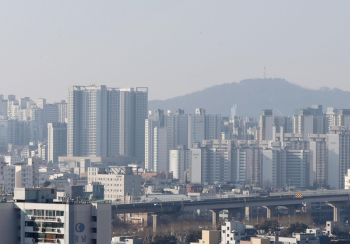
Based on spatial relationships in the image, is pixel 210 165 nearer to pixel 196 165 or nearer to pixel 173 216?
pixel 196 165

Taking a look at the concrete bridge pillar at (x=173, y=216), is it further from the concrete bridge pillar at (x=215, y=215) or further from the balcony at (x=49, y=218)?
the balcony at (x=49, y=218)

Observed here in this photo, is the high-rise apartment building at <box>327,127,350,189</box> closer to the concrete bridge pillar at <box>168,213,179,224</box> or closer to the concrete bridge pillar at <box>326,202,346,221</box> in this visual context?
the concrete bridge pillar at <box>326,202,346,221</box>

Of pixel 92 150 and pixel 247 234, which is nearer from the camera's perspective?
pixel 247 234

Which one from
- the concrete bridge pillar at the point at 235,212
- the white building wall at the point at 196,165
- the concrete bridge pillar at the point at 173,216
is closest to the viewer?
the concrete bridge pillar at the point at 173,216

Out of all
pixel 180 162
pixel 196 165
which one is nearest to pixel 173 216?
pixel 196 165

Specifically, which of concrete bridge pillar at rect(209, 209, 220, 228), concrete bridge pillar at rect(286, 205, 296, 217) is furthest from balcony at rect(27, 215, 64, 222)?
concrete bridge pillar at rect(286, 205, 296, 217)

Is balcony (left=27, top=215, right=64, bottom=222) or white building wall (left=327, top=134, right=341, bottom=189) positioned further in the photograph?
white building wall (left=327, top=134, right=341, bottom=189)

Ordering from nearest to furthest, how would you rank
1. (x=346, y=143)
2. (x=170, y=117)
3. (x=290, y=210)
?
1. (x=290, y=210)
2. (x=346, y=143)
3. (x=170, y=117)

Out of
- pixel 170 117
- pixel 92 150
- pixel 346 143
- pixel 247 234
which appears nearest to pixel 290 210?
pixel 247 234

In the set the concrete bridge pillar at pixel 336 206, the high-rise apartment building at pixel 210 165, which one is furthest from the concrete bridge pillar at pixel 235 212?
the high-rise apartment building at pixel 210 165

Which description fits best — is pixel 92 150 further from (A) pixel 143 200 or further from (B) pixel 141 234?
(B) pixel 141 234

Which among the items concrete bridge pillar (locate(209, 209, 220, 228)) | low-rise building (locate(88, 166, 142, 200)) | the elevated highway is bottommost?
concrete bridge pillar (locate(209, 209, 220, 228))
